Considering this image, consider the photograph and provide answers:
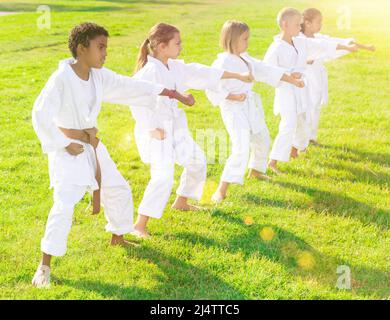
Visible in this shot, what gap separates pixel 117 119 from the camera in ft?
39.9

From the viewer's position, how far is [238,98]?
792 cm

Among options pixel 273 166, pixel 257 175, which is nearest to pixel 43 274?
pixel 257 175

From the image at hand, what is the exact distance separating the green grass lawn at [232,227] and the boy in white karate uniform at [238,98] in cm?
38

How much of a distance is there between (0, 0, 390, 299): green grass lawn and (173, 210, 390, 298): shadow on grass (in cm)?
2

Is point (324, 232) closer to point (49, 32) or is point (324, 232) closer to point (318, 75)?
point (318, 75)

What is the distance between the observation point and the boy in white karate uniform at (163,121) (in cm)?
679

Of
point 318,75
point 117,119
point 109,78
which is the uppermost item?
point 109,78

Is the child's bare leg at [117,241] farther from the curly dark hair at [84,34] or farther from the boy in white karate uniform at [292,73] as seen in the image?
the boy in white karate uniform at [292,73]

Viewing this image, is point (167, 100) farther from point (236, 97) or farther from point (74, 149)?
point (74, 149)

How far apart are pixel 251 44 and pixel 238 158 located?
52.5 feet

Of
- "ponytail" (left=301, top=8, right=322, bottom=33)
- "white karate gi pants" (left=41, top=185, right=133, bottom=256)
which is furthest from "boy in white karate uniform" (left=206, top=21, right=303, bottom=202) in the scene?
"white karate gi pants" (left=41, top=185, right=133, bottom=256)

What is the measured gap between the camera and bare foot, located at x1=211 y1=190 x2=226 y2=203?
7.94 metres

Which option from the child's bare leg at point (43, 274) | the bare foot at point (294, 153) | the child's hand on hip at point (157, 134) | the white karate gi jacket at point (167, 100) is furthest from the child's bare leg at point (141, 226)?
the bare foot at point (294, 153)

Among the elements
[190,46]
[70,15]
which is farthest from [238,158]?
[70,15]
